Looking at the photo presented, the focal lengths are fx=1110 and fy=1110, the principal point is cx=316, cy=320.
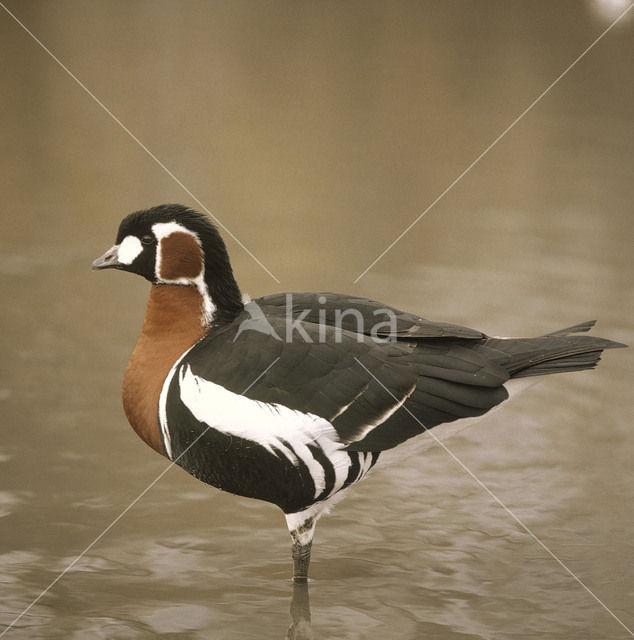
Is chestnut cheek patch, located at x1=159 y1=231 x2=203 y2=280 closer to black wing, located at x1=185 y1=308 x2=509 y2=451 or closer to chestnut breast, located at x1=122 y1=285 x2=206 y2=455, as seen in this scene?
chestnut breast, located at x1=122 y1=285 x2=206 y2=455

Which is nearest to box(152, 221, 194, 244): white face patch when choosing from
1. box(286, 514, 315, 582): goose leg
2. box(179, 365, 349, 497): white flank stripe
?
box(179, 365, 349, 497): white flank stripe

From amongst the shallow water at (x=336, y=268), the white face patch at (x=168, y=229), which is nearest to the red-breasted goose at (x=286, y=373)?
the white face patch at (x=168, y=229)

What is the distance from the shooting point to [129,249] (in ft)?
11.6

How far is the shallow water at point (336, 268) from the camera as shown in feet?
12.1

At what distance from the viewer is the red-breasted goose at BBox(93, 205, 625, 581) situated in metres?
3.32

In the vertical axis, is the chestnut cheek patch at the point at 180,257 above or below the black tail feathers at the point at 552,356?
above

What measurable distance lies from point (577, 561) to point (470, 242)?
2.92 m

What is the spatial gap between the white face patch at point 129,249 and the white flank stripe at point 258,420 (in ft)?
1.48

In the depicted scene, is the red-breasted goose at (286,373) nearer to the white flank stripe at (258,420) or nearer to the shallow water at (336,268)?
the white flank stripe at (258,420)

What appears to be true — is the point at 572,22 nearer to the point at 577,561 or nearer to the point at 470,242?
the point at 470,242

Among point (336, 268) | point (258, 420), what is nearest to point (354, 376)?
point (258, 420)

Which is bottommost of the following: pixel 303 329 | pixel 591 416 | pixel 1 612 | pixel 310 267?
pixel 1 612

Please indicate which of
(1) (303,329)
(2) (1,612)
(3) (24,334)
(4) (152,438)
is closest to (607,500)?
(1) (303,329)

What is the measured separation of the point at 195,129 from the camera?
7.76 meters
